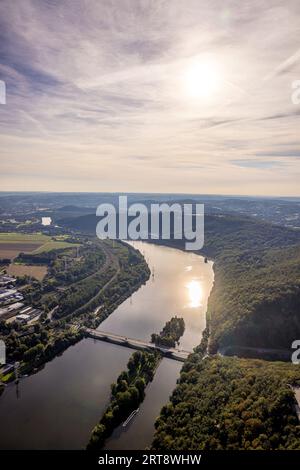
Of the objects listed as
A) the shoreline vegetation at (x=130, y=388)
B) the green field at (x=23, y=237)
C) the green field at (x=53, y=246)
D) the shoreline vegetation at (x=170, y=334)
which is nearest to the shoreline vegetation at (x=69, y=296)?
the green field at (x=53, y=246)

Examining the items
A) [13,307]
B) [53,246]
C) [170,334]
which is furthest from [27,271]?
[170,334]

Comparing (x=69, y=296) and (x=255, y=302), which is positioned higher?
(x=255, y=302)

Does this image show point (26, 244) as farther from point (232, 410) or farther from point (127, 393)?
point (232, 410)

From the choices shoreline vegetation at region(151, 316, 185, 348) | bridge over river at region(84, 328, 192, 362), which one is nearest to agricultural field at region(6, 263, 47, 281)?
bridge over river at region(84, 328, 192, 362)

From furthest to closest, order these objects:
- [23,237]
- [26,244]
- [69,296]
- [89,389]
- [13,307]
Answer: [23,237] < [26,244] < [69,296] < [13,307] < [89,389]

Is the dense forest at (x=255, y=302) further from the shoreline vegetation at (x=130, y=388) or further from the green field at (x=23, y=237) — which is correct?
the green field at (x=23, y=237)

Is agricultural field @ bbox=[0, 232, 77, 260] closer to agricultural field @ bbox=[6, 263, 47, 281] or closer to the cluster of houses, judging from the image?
agricultural field @ bbox=[6, 263, 47, 281]
